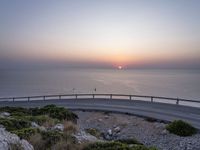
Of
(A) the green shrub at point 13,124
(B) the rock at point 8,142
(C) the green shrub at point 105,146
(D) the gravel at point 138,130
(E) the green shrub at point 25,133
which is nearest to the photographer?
(B) the rock at point 8,142

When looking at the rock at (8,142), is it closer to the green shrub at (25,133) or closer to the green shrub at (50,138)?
the green shrub at (25,133)

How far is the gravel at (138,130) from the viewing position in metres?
15.5

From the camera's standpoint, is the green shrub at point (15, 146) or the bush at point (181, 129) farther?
the bush at point (181, 129)

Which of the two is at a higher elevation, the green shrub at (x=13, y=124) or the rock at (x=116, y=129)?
the green shrub at (x=13, y=124)

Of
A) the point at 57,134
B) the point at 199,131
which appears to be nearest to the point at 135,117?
the point at 199,131

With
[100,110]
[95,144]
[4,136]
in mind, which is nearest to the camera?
[4,136]

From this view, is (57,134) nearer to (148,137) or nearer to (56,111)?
(148,137)

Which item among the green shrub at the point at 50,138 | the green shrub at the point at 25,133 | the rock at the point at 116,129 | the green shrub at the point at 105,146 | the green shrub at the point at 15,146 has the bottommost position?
the rock at the point at 116,129

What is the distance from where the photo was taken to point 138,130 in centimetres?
2002

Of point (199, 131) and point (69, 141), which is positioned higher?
point (69, 141)

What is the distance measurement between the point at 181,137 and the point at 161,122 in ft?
16.7

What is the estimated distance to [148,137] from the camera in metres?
17.9

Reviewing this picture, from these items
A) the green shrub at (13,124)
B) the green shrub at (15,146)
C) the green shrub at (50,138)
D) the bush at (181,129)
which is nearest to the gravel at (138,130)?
the bush at (181,129)

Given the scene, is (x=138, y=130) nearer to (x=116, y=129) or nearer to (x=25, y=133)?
(x=116, y=129)
